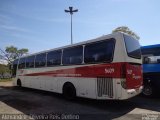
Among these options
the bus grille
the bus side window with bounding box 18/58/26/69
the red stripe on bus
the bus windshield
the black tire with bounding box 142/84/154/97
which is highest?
the bus windshield

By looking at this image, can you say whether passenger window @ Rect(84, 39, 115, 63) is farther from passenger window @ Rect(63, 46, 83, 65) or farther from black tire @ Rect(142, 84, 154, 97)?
black tire @ Rect(142, 84, 154, 97)

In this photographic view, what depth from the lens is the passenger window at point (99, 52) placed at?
858 centimetres

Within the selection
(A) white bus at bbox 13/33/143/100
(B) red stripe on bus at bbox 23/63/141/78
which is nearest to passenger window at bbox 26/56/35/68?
(A) white bus at bbox 13/33/143/100

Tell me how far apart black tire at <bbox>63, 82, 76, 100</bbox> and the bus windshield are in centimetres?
358

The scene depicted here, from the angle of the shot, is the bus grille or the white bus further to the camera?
the bus grille

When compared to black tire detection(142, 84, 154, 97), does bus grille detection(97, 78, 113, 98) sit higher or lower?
higher

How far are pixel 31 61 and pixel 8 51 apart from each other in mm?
59138

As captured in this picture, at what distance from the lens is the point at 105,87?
856 cm

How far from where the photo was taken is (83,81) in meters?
9.88

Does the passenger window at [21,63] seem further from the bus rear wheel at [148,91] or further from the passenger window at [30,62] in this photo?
the bus rear wheel at [148,91]

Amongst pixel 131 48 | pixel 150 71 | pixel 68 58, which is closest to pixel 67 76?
pixel 68 58

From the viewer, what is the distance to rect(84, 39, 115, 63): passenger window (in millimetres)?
8578

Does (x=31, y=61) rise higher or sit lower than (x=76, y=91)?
higher

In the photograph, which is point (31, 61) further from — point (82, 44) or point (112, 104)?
point (112, 104)
